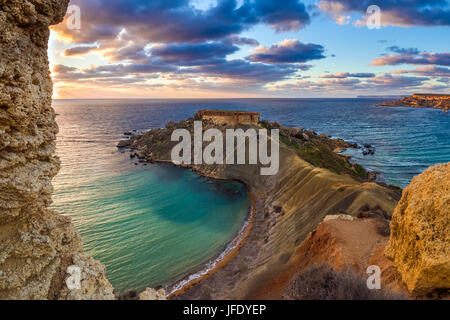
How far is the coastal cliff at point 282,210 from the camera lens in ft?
62.4

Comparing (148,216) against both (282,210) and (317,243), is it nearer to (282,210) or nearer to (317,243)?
(282,210)

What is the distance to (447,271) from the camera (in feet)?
28.7

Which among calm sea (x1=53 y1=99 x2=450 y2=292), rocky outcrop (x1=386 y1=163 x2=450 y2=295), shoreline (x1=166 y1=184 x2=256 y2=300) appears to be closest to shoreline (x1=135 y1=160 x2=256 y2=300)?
shoreline (x1=166 y1=184 x2=256 y2=300)

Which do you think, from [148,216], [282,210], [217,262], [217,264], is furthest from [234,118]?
[217,264]

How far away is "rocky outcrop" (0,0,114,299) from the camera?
5.86 meters

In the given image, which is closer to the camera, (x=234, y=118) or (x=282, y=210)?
(x=282, y=210)

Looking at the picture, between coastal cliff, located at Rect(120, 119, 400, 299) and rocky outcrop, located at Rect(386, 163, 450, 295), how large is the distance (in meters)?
9.09

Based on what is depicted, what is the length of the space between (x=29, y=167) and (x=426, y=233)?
13699 mm

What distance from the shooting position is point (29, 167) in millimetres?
6617

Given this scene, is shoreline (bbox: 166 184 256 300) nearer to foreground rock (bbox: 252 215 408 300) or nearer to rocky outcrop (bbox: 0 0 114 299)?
foreground rock (bbox: 252 215 408 300)

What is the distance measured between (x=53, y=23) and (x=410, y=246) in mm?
15536

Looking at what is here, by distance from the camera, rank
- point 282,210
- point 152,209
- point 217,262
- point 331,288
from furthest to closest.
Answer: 1. point 152,209
2. point 282,210
3. point 217,262
4. point 331,288

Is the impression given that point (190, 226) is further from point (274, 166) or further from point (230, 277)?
point (274, 166)
